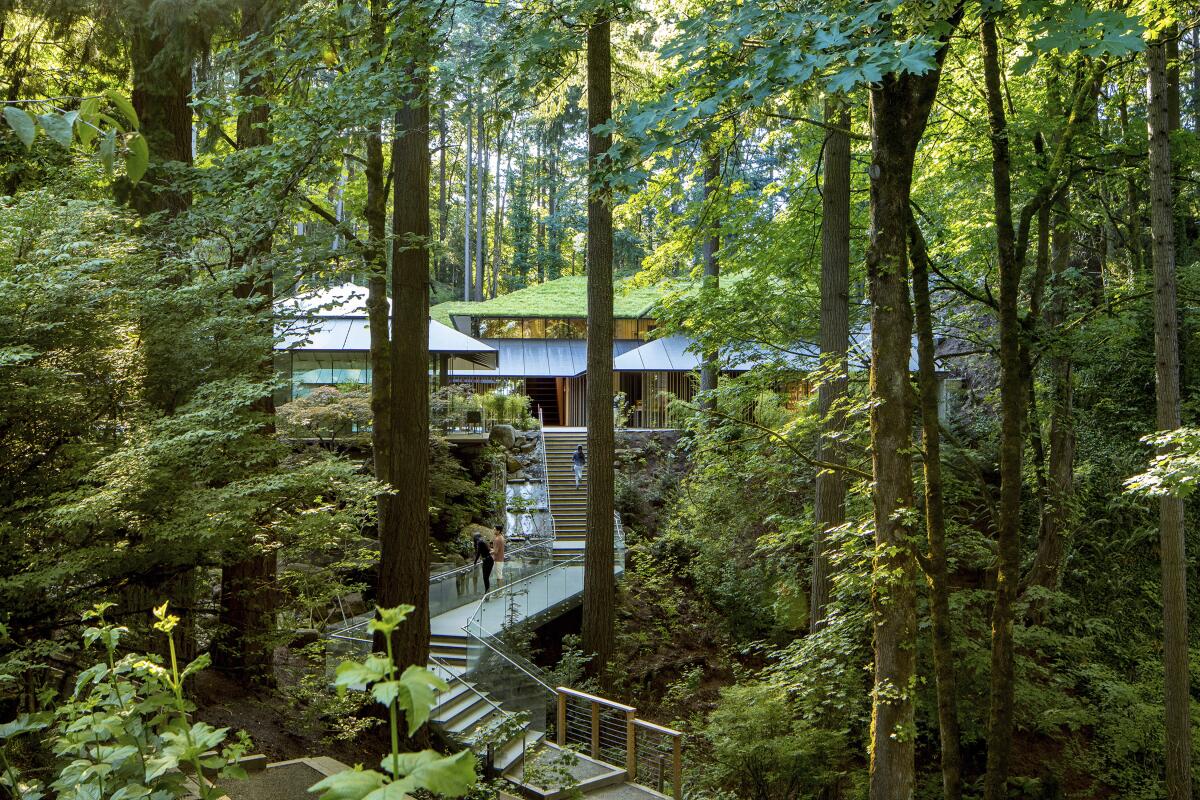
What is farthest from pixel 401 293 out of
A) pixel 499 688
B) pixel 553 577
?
pixel 553 577

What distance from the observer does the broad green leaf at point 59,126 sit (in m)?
1.43

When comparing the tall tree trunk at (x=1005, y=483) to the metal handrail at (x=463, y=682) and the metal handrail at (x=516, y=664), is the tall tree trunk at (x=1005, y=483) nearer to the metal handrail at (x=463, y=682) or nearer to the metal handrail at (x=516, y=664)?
the metal handrail at (x=516, y=664)

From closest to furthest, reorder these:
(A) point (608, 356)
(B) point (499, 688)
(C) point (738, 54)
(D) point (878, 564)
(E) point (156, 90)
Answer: (C) point (738, 54) < (D) point (878, 564) < (E) point (156, 90) < (B) point (499, 688) < (A) point (608, 356)

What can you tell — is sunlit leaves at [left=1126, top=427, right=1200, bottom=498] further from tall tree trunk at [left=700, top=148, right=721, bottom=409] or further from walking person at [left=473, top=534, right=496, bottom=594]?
walking person at [left=473, top=534, right=496, bottom=594]

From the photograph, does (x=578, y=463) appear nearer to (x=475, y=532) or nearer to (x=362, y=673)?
(x=475, y=532)

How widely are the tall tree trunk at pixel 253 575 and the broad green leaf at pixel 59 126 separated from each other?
6.34m

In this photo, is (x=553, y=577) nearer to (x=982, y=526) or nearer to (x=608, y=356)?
(x=608, y=356)

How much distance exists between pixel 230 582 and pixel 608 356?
6.61 meters

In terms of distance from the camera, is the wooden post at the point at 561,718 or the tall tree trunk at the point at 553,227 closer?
the wooden post at the point at 561,718

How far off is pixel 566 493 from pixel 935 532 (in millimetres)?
14428

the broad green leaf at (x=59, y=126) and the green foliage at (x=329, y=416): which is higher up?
the broad green leaf at (x=59, y=126)

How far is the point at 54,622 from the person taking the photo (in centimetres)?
570

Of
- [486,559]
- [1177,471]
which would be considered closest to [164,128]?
[486,559]

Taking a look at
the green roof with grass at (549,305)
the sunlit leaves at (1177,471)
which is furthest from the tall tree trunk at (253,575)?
the green roof with grass at (549,305)
